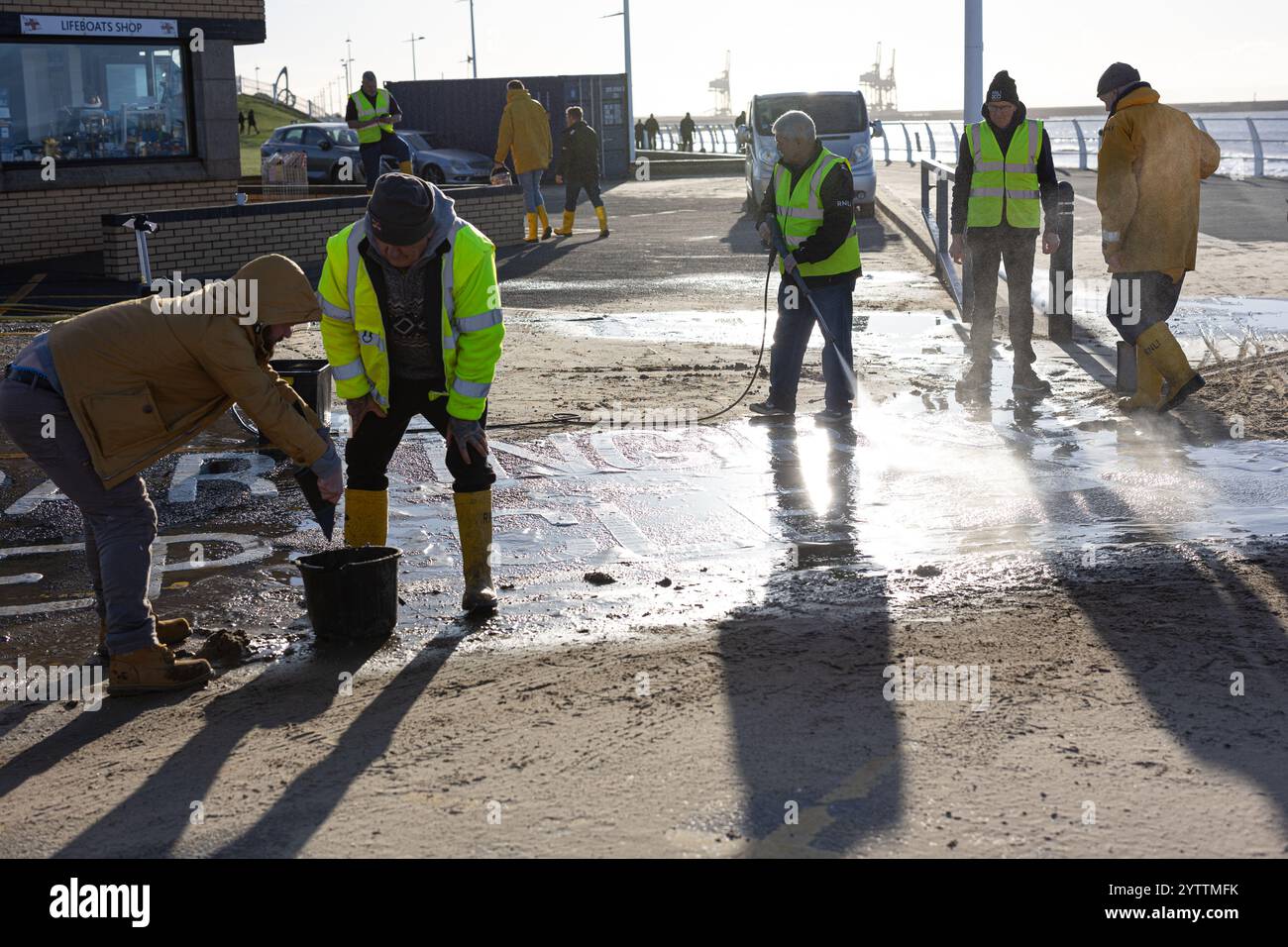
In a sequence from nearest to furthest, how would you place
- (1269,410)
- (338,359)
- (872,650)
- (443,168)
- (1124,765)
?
(1124,765)
(872,650)
(338,359)
(1269,410)
(443,168)

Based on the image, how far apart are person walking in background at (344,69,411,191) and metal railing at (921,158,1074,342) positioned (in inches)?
225

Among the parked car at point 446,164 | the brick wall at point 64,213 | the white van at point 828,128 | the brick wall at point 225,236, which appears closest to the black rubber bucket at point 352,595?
the brick wall at point 225,236

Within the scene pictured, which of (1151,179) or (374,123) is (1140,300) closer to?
(1151,179)

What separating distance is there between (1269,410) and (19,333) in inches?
359

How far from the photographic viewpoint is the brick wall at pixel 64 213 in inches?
635

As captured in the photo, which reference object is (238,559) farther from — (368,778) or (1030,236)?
(1030,236)

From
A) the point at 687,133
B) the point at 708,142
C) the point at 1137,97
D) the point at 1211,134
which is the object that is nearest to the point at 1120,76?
the point at 1137,97

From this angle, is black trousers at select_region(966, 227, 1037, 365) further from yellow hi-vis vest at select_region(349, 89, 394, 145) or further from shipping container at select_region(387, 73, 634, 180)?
shipping container at select_region(387, 73, 634, 180)

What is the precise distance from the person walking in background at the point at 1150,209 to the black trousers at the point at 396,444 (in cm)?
434

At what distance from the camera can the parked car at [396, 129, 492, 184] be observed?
2986 centimetres

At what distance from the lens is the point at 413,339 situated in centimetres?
525

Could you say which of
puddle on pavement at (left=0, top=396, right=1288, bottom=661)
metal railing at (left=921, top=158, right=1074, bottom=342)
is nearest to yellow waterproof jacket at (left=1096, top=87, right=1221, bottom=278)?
puddle on pavement at (left=0, top=396, right=1288, bottom=661)
